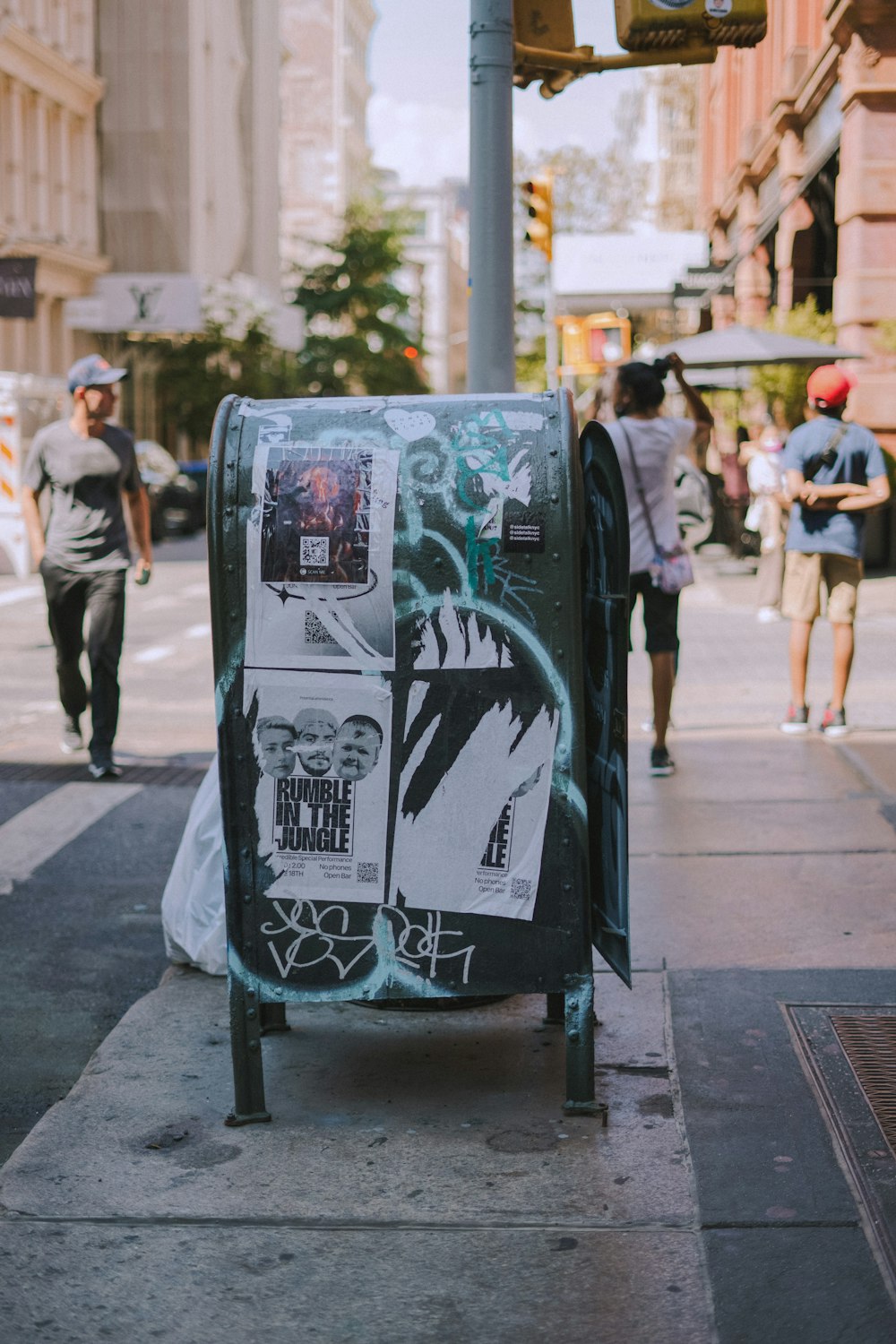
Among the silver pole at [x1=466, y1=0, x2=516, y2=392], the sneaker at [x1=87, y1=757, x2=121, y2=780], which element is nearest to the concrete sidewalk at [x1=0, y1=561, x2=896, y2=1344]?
the silver pole at [x1=466, y1=0, x2=516, y2=392]

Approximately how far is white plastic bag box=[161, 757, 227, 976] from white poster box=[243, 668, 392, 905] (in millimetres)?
1090

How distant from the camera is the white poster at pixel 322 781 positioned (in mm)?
3695

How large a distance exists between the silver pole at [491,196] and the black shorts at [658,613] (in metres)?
1.87

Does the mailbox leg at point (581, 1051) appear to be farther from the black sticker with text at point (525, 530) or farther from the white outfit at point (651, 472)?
the white outfit at point (651, 472)

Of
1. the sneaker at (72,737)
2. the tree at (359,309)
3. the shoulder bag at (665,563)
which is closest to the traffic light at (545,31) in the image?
the shoulder bag at (665,563)

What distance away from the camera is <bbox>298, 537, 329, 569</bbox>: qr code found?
3.63m

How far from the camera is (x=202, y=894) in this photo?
495cm

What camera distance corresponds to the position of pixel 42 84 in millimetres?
39688

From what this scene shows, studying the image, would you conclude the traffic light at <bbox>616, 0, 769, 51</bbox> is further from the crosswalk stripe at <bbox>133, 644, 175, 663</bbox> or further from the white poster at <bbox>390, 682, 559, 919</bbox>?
the crosswalk stripe at <bbox>133, 644, 175, 663</bbox>

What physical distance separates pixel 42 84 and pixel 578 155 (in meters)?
14.2

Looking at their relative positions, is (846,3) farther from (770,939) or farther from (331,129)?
(331,129)

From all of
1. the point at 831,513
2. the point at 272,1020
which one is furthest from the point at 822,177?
the point at 272,1020

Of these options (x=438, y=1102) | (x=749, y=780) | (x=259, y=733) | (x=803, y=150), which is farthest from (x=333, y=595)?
(x=803, y=150)

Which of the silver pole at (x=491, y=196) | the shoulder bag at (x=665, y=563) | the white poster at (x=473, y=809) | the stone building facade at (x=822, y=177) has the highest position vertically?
the stone building facade at (x=822, y=177)
